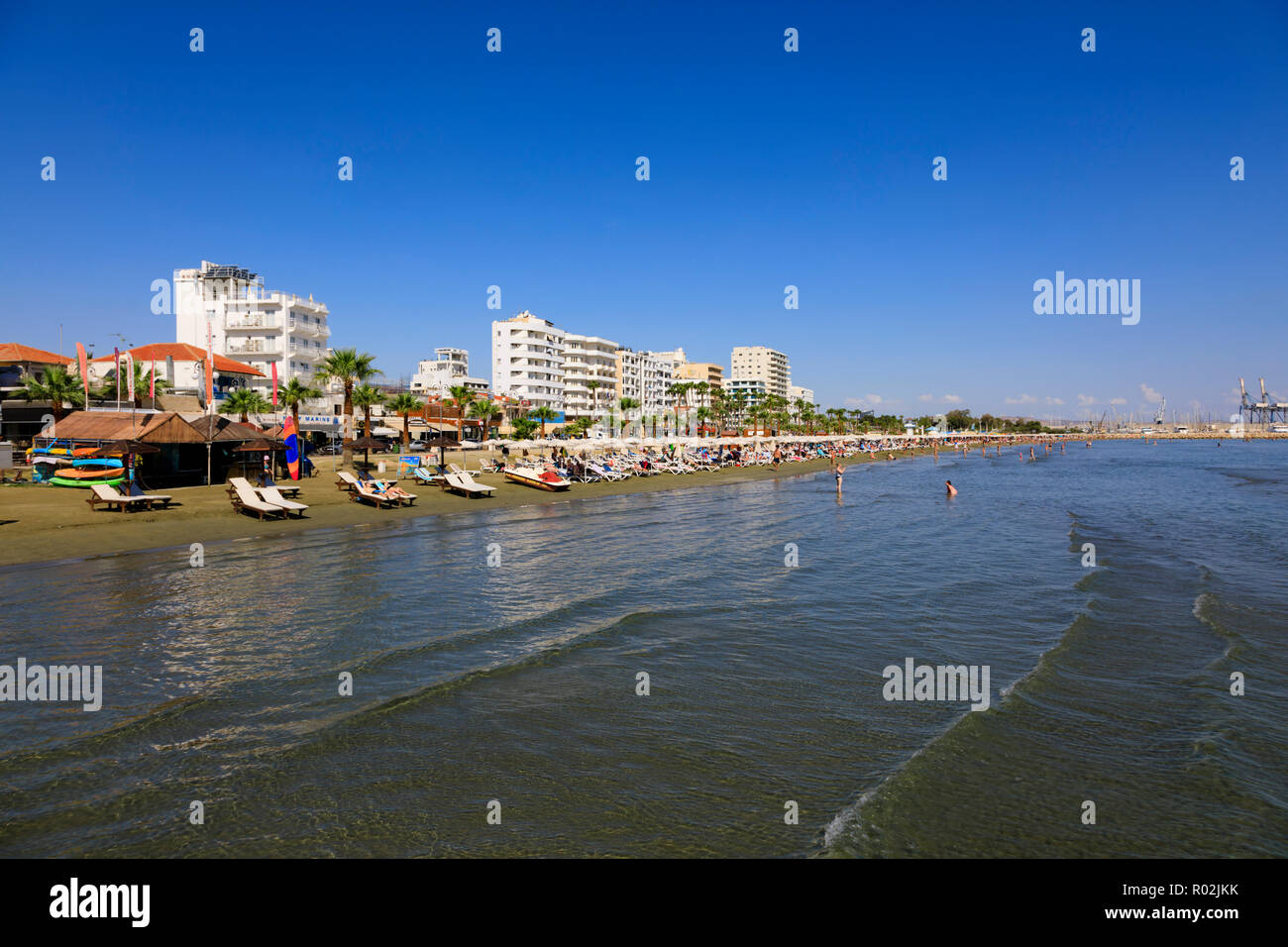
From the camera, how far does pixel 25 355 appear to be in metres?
57.4

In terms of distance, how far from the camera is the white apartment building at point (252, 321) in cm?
7162

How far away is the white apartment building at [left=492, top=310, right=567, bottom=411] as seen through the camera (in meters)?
114

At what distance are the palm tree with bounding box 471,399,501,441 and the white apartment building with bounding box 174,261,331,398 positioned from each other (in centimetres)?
1843

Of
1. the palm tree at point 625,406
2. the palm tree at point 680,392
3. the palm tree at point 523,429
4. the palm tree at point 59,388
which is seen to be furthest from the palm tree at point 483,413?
the palm tree at point 680,392

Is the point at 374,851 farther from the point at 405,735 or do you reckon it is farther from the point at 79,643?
the point at 79,643

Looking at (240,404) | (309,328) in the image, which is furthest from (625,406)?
(240,404)

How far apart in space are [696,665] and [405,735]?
16.6ft

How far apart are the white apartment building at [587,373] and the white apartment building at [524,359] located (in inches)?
234

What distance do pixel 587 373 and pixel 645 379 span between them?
25753 millimetres

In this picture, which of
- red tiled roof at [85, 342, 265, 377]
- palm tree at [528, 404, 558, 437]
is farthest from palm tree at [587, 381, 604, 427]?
red tiled roof at [85, 342, 265, 377]

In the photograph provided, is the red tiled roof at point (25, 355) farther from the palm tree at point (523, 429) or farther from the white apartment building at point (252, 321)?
the palm tree at point (523, 429)

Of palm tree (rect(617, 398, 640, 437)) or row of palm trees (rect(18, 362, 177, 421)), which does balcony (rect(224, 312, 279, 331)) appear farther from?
palm tree (rect(617, 398, 640, 437))
